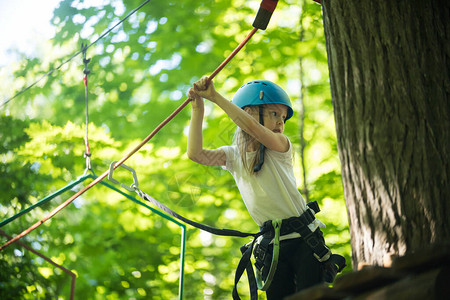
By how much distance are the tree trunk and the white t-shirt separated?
2.23ft

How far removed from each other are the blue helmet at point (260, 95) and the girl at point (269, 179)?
23cm

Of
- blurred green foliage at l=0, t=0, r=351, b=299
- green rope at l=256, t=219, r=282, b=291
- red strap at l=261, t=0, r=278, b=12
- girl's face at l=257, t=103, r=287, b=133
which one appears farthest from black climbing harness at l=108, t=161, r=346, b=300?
blurred green foliage at l=0, t=0, r=351, b=299

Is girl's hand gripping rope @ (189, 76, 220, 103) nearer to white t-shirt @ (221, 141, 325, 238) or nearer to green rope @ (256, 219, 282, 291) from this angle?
white t-shirt @ (221, 141, 325, 238)

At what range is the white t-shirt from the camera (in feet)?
7.41

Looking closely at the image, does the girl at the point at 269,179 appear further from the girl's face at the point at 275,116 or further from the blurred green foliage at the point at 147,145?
the blurred green foliage at the point at 147,145

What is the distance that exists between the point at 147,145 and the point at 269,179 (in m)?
3.44

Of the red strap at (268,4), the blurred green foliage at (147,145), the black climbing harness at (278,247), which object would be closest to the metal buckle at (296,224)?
the black climbing harness at (278,247)

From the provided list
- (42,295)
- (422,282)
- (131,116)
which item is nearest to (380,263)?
(422,282)

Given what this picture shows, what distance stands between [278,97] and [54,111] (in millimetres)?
4073

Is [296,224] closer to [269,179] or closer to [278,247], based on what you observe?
[278,247]

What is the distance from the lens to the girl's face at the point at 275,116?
2496mm

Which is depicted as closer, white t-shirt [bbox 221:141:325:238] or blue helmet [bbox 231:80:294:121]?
white t-shirt [bbox 221:141:325:238]

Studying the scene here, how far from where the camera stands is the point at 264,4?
2238 millimetres

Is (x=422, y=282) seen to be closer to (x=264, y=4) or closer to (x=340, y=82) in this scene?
(x=340, y=82)
